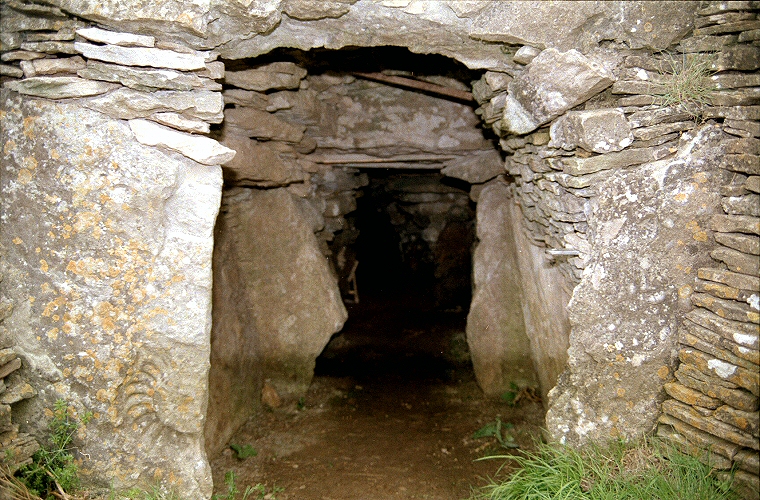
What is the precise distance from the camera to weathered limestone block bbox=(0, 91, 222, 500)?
2643 millimetres

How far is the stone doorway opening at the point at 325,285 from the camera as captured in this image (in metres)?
4.17

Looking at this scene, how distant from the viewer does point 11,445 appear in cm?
256

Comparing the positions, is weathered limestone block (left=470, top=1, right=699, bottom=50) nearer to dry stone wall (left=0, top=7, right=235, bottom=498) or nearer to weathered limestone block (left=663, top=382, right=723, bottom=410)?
dry stone wall (left=0, top=7, right=235, bottom=498)

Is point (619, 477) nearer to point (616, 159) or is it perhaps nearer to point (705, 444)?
point (705, 444)

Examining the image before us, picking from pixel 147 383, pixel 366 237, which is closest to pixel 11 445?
pixel 147 383

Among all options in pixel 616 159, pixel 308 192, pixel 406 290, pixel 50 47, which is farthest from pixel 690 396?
pixel 406 290

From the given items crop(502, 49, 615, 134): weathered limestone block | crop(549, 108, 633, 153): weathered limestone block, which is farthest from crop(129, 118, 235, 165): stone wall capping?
crop(549, 108, 633, 153): weathered limestone block

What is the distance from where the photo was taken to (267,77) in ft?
13.0

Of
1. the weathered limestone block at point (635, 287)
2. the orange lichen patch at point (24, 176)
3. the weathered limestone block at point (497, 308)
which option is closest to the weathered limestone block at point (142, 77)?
the orange lichen patch at point (24, 176)

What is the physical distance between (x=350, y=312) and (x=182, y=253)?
498cm

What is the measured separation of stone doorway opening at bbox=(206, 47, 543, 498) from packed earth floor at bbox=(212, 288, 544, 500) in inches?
0.7

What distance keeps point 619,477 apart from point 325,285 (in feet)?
9.90

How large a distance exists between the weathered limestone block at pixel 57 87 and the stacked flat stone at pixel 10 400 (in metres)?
0.90

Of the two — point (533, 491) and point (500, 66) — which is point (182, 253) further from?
point (533, 491)
